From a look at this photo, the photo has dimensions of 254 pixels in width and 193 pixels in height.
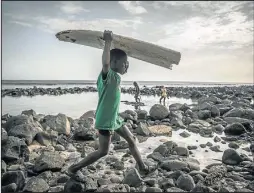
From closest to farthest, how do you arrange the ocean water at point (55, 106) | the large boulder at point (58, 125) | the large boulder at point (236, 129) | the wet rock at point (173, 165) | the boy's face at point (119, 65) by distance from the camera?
1. the boy's face at point (119, 65)
2. the wet rock at point (173, 165)
3. the large boulder at point (58, 125)
4. the large boulder at point (236, 129)
5. the ocean water at point (55, 106)

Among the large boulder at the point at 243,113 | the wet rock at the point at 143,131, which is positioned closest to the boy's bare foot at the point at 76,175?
the wet rock at the point at 143,131

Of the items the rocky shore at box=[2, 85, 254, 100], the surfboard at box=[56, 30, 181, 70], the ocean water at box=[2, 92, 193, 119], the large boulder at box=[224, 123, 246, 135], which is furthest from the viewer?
the rocky shore at box=[2, 85, 254, 100]

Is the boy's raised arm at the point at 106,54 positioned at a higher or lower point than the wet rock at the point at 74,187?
higher

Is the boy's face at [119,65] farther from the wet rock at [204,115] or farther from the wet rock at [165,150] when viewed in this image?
the wet rock at [204,115]

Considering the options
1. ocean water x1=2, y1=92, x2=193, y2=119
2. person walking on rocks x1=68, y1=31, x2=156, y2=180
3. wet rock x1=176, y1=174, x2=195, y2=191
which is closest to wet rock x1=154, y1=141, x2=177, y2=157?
wet rock x1=176, y1=174, x2=195, y2=191

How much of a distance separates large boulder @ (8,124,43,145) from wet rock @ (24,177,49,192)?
7.34 feet

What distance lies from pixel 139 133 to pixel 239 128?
2.85 meters

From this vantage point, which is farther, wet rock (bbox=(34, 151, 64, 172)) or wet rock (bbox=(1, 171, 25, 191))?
wet rock (bbox=(34, 151, 64, 172))

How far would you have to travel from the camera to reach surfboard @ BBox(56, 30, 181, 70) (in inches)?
153

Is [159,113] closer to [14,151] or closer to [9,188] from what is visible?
[14,151]

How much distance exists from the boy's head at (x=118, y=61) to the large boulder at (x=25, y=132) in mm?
3099

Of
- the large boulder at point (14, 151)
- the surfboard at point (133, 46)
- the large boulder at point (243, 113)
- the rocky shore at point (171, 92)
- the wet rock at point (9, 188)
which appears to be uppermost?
the surfboard at point (133, 46)

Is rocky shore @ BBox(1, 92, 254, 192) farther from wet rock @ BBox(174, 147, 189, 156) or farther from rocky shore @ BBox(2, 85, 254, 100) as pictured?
rocky shore @ BBox(2, 85, 254, 100)

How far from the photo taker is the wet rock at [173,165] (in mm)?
4523
